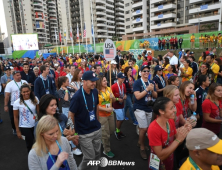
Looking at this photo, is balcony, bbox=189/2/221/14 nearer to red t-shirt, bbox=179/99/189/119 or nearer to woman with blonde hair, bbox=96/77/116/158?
red t-shirt, bbox=179/99/189/119

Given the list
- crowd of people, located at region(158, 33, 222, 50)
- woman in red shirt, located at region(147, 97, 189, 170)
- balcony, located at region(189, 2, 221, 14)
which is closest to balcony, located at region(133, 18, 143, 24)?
balcony, located at region(189, 2, 221, 14)

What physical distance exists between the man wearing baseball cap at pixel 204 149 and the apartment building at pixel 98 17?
7203 centimetres

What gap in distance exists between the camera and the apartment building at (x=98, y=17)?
240ft

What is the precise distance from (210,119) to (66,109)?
11.4 ft

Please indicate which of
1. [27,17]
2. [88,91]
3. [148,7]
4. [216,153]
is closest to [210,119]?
[216,153]

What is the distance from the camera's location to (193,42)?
20906mm

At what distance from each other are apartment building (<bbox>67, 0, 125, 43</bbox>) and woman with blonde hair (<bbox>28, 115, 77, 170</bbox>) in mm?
71589

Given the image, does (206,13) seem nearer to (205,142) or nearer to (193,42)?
(193,42)

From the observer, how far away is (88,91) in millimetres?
3080

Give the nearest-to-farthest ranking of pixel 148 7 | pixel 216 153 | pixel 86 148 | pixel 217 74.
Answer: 1. pixel 216 153
2. pixel 86 148
3. pixel 217 74
4. pixel 148 7

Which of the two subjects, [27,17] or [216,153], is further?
[27,17]

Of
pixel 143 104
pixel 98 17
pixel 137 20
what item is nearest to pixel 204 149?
pixel 143 104

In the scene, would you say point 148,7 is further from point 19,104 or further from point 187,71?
point 19,104

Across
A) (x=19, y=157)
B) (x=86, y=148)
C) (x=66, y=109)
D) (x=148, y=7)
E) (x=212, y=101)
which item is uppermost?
(x=148, y=7)
